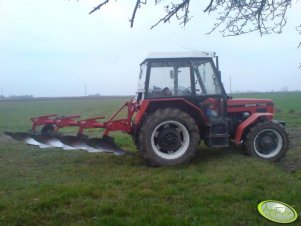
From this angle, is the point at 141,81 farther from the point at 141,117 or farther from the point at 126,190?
the point at 126,190

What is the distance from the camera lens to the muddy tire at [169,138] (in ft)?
28.8

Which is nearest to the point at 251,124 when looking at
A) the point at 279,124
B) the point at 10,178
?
the point at 279,124

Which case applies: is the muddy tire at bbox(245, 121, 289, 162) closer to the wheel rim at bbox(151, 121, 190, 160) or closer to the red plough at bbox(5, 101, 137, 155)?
the wheel rim at bbox(151, 121, 190, 160)

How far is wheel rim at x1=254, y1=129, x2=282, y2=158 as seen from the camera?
9.41m

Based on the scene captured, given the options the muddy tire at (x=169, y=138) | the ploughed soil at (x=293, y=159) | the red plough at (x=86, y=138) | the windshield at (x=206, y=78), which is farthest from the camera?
the windshield at (x=206, y=78)

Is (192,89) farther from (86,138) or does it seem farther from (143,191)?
(143,191)

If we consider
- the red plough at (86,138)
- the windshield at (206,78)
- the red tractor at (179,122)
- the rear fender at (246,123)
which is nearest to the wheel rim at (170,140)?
the red tractor at (179,122)

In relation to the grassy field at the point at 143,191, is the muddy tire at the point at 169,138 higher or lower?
higher

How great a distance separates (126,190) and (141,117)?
2342mm

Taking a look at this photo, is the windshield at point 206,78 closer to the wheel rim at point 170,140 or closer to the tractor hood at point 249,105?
the tractor hood at point 249,105

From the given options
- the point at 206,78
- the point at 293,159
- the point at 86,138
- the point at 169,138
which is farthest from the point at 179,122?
the point at 293,159

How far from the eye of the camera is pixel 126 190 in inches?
273

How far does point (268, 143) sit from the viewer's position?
371 inches

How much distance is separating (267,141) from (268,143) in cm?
5
